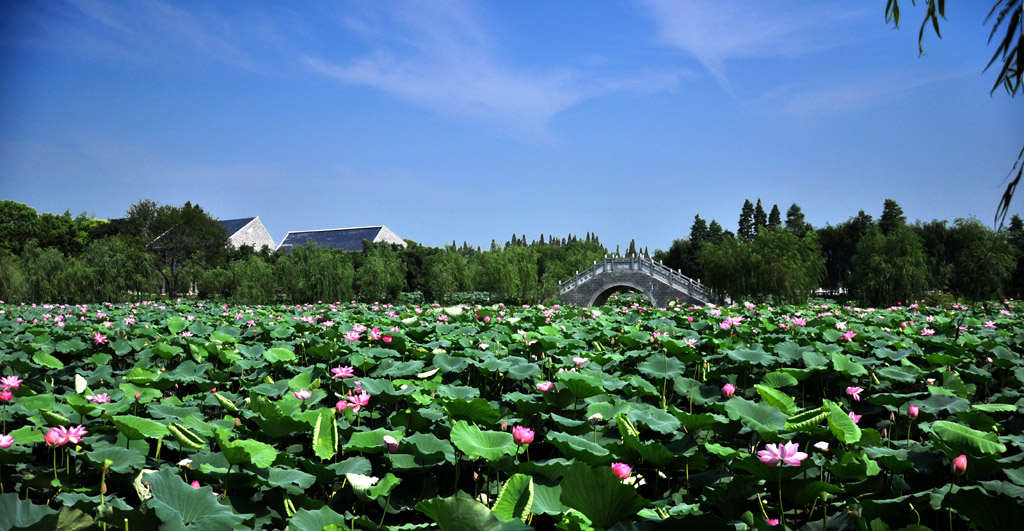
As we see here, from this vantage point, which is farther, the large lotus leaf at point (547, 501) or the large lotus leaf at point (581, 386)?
the large lotus leaf at point (581, 386)

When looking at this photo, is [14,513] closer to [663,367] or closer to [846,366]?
[663,367]

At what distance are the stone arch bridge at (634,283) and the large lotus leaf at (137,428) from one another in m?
31.2

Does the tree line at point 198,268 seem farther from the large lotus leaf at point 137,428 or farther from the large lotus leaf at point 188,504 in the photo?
the large lotus leaf at point 188,504

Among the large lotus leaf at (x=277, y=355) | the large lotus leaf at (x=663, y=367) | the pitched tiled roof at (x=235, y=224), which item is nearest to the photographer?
the large lotus leaf at (x=663, y=367)

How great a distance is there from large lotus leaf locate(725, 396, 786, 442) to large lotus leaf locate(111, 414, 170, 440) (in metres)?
2.20

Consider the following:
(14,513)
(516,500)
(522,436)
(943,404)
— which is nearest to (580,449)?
(522,436)

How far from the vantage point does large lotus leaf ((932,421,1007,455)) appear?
1757mm

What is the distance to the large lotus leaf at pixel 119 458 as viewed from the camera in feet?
6.25

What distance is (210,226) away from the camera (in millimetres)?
32656

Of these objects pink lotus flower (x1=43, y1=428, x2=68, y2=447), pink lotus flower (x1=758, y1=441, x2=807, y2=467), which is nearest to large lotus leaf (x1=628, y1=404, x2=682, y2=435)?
pink lotus flower (x1=758, y1=441, x2=807, y2=467)

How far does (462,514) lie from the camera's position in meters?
1.23

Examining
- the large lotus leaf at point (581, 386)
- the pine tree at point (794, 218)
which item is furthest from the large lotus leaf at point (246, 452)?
the pine tree at point (794, 218)

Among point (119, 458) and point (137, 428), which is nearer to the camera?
point (119, 458)

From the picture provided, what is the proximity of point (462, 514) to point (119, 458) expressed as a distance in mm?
1486
